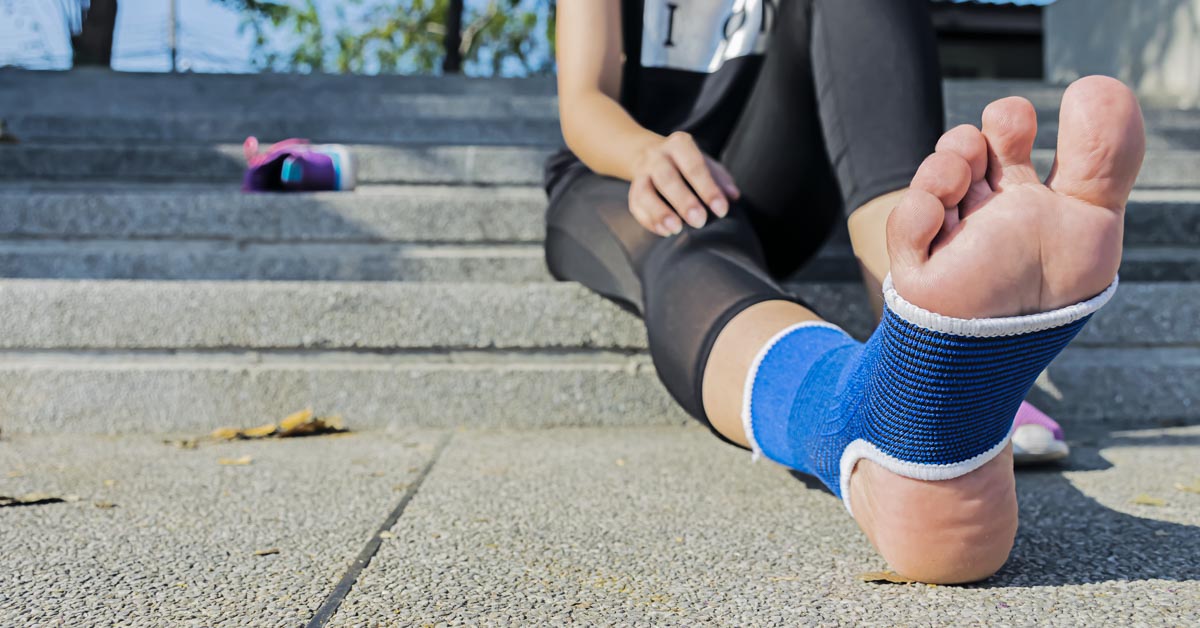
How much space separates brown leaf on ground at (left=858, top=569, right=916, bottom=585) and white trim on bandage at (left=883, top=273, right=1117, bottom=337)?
10.5 inches

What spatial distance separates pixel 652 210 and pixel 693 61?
0.53 meters

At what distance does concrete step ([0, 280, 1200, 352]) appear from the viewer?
5.32 feet

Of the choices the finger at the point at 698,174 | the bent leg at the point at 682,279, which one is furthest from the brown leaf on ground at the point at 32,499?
the finger at the point at 698,174

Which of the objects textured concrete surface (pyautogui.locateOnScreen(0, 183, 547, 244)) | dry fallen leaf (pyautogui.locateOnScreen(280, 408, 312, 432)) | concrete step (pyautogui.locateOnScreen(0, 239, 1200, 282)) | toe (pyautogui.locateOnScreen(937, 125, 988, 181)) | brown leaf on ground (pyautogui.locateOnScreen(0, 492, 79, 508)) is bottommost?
dry fallen leaf (pyautogui.locateOnScreen(280, 408, 312, 432))

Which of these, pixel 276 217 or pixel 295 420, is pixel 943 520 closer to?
pixel 295 420

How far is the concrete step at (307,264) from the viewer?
6.23ft

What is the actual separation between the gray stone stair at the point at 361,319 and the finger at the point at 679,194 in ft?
1.89

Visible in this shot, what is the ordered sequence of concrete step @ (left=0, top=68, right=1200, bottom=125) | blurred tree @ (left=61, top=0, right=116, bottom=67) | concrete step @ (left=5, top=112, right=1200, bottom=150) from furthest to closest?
blurred tree @ (left=61, top=0, right=116, bottom=67), concrete step @ (left=0, top=68, right=1200, bottom=125), concrete step @ (left=5, top=112, right=1200, bottom=150)

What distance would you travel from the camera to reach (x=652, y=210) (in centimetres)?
111

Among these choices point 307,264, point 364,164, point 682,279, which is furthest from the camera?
point 364,164

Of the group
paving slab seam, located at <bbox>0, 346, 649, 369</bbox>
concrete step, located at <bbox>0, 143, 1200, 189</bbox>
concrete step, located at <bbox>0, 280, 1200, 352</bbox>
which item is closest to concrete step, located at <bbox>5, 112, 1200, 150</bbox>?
concrete step, located at <bbox>0, 143, 1200, 189</bbox>

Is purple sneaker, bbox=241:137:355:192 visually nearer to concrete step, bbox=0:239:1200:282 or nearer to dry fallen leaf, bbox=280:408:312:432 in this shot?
concrete step, bbox=0:239:1200:282

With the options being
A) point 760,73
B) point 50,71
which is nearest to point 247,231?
point 760,73

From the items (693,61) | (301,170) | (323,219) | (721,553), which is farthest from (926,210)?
(301,170)
